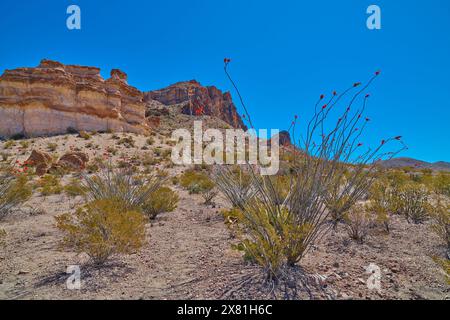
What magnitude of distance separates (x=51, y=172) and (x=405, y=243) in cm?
1207

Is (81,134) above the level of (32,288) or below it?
above

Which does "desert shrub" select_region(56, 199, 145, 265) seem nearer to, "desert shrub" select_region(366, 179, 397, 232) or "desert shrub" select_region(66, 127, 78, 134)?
"desert shrub" select_region(366, 179, 397, 232)

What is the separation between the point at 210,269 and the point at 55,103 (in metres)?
20.8

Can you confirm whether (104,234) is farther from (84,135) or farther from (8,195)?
(84,135)

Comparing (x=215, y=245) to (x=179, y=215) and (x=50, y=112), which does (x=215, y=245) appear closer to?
(x=179, y=215)

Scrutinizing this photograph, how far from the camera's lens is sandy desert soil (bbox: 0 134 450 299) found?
2.46m

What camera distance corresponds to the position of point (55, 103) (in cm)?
1891

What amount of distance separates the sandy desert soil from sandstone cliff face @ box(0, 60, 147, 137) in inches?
660

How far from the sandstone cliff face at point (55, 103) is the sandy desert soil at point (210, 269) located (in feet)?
55.0

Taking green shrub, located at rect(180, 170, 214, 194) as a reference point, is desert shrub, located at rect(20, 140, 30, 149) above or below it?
above

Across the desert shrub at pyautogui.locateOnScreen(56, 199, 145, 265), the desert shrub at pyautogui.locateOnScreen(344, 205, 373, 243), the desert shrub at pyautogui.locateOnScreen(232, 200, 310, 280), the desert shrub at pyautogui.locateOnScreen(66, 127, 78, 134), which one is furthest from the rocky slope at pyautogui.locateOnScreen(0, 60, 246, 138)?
the desert shrub at pyautogui.locateOnScreen(232, 200, 310, 280)
